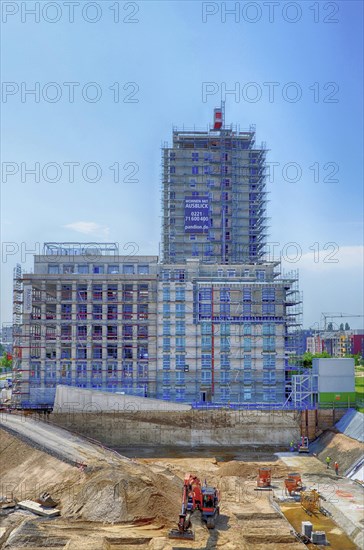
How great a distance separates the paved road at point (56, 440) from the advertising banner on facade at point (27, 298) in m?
13.5

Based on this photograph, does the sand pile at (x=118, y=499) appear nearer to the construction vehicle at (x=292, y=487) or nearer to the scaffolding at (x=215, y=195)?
the construction vehicle at (x=292, y=487)

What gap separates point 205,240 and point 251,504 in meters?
50.0

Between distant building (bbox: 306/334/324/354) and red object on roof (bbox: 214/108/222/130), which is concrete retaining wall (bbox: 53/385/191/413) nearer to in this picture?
red object on roof (bbox: 214/108/222/130)

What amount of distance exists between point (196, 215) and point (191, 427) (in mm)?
34805

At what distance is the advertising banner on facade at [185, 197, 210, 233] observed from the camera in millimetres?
81000

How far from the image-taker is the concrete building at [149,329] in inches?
2512

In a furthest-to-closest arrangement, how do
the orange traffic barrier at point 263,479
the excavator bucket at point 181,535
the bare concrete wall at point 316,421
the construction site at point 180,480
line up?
the bare concrete wall at point 316,421, the orange traffic barrier at point 263,479, the construction site at point 180,480, the excavator bucket at point 181,535

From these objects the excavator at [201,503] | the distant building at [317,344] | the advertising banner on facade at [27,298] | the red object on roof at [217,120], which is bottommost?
the excavator at [201,503]

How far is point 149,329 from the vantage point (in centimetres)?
6519

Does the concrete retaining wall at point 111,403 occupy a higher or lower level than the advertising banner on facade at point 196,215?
lower

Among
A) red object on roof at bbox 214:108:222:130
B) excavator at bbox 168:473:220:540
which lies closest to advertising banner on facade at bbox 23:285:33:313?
excavator at bbox 168:473:220:540

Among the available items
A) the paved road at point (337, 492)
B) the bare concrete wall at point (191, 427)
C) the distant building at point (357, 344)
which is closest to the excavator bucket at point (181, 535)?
the paved road at point (337, 492)

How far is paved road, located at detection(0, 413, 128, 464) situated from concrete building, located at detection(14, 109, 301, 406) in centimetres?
1081

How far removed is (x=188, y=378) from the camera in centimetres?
6394
